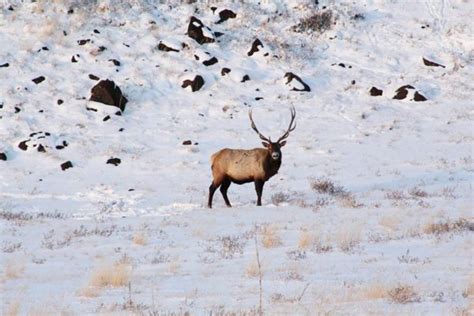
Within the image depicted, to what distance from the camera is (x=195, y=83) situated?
24375mm

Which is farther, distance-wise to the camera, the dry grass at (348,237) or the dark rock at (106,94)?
the dark rock at (106,94)

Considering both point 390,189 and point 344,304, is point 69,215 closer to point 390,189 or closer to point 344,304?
point 390,189

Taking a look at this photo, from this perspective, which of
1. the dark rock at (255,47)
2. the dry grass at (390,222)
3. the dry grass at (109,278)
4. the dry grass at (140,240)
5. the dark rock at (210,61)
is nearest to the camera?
the dry grass at (109,278)

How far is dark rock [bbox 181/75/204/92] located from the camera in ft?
79.9

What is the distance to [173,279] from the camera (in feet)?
22.2

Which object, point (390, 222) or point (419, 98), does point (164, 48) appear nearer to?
point (419, 98)

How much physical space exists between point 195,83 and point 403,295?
770 inches

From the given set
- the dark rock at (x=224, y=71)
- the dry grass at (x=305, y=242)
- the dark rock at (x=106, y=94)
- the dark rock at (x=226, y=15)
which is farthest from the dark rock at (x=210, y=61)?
the dry grass at (x=305, y=242)

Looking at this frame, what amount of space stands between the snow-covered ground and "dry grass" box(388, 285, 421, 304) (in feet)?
0.06

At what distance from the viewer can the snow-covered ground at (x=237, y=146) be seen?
640 cm

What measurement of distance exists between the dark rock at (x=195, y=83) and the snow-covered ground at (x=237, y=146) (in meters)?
0.26

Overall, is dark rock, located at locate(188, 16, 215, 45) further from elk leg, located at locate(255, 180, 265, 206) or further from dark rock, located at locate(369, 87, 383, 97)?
elk leg, located at locate(255, 180, 265, 206)

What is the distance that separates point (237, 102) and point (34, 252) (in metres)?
15.6

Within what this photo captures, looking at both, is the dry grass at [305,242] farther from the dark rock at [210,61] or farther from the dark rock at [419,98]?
the dark rock at [210,61]
